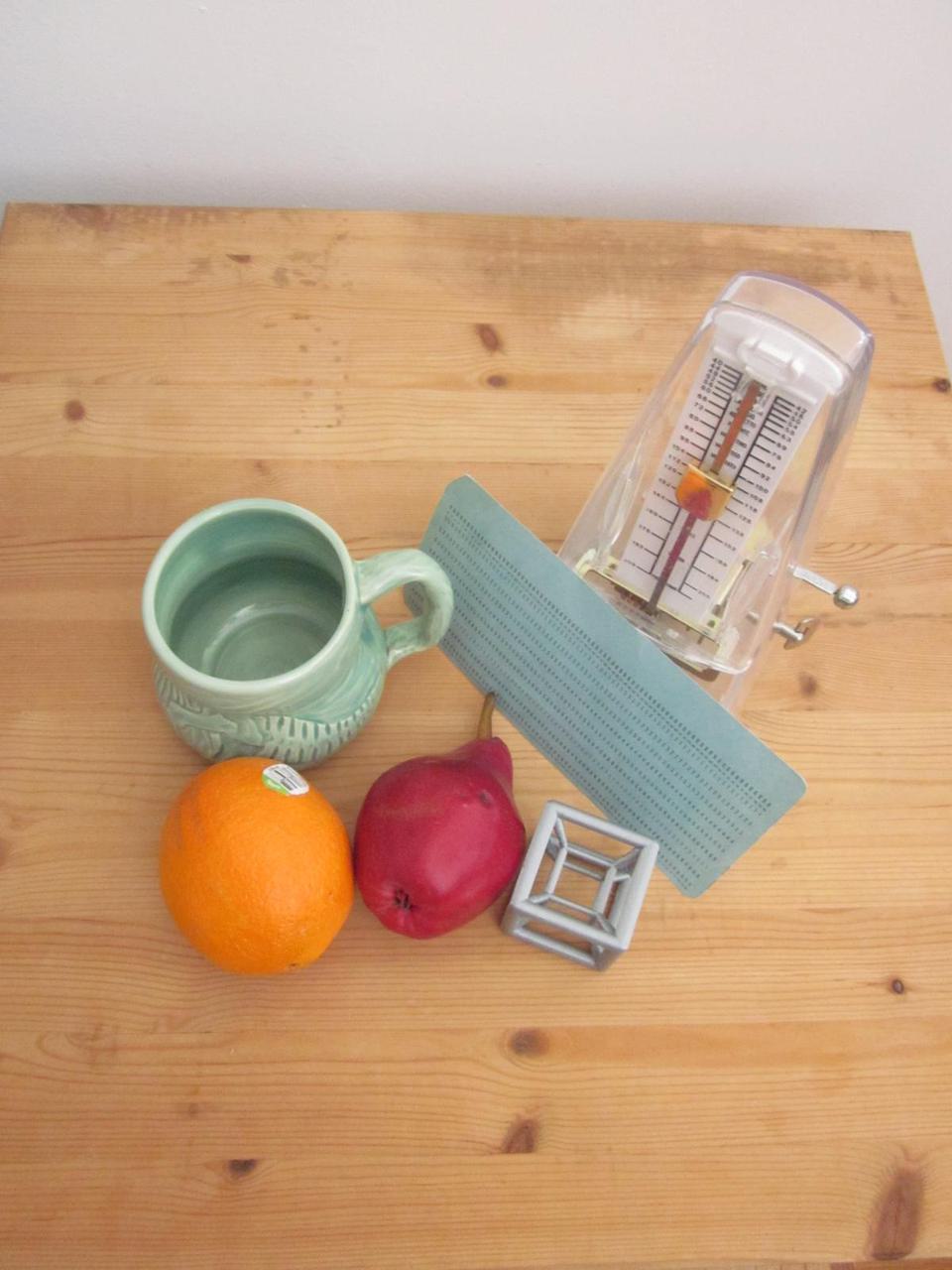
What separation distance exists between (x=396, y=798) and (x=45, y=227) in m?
0.51

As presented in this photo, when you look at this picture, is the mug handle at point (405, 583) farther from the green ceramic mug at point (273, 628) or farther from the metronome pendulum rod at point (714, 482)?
the metronome pendulum rod at point (714, 482)

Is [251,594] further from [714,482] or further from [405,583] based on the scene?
[714,482]

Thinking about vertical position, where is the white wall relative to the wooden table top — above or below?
above

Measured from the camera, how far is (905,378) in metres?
0.71

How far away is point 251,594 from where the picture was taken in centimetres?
54

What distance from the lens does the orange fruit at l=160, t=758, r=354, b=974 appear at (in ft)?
1.45

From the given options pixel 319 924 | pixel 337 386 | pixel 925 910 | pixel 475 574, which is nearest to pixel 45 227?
pixel 337 386

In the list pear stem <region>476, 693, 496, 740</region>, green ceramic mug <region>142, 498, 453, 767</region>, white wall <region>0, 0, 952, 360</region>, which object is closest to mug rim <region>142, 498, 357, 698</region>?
green ceramic mug <region>142, 498, 453, 767</region>

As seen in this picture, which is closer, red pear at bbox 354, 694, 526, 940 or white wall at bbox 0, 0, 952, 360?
red pear at bbox 354, 694, 526, 940

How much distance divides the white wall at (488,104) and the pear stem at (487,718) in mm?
438

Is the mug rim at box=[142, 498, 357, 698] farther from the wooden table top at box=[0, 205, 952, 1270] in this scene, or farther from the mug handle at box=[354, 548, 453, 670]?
the wooden table top at box=[0, 205, 952, 1270]

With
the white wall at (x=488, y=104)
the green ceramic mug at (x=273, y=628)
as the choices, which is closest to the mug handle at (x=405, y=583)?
the green ceramic mug at (x=273, y=628)

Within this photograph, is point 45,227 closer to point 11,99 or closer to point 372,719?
point 11,99

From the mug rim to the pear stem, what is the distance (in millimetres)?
124
